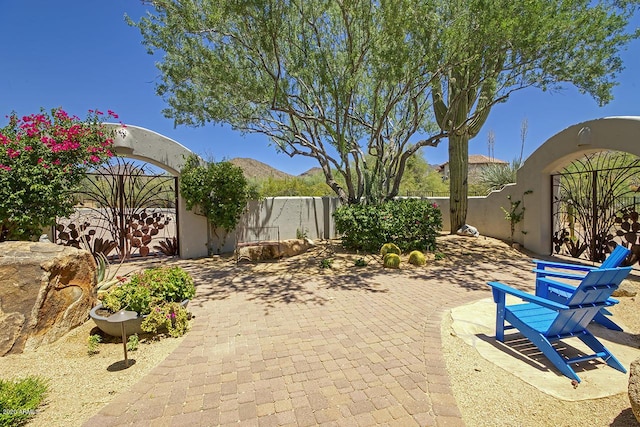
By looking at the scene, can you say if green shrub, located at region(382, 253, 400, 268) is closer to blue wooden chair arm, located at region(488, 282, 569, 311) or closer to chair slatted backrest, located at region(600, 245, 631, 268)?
blue wooden chair arm, located at region(488, 282, 569, 311)

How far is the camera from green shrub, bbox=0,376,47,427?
90.9 inches

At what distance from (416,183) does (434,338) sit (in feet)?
106

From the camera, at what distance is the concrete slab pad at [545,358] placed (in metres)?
2.71

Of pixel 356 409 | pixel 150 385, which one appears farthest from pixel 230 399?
pixel 356 409

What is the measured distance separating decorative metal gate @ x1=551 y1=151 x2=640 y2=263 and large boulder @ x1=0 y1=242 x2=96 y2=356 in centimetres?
1036

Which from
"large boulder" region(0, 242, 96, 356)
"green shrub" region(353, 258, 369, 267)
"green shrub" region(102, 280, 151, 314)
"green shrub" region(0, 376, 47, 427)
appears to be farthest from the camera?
"green shrub" region(353, 258, 369, 267)

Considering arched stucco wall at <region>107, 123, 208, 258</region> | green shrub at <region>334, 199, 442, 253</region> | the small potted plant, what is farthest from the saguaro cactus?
the small potted plant

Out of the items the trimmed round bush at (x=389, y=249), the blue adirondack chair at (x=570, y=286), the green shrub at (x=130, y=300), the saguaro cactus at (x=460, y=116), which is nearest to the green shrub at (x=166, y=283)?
the green shrub at (x=130, y=300)

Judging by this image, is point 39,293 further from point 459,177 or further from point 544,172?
point 459,177

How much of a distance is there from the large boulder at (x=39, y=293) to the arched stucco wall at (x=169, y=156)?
15.9 ft

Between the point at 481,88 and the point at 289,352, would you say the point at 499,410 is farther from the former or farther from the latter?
the point at 481,88

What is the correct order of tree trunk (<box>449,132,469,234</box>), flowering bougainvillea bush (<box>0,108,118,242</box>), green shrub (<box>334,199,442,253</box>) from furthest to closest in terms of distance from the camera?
tree trunk (<box>449,132,469,234</box>) → green shrub (<box>334,199,442,253</box>) → flowering bougainvillea bush (<box>0,108,118,242</box>)

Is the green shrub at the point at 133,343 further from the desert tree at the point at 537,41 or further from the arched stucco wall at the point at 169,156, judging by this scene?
the desert tree at the point at 537,41

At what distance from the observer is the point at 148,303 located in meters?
3.91
